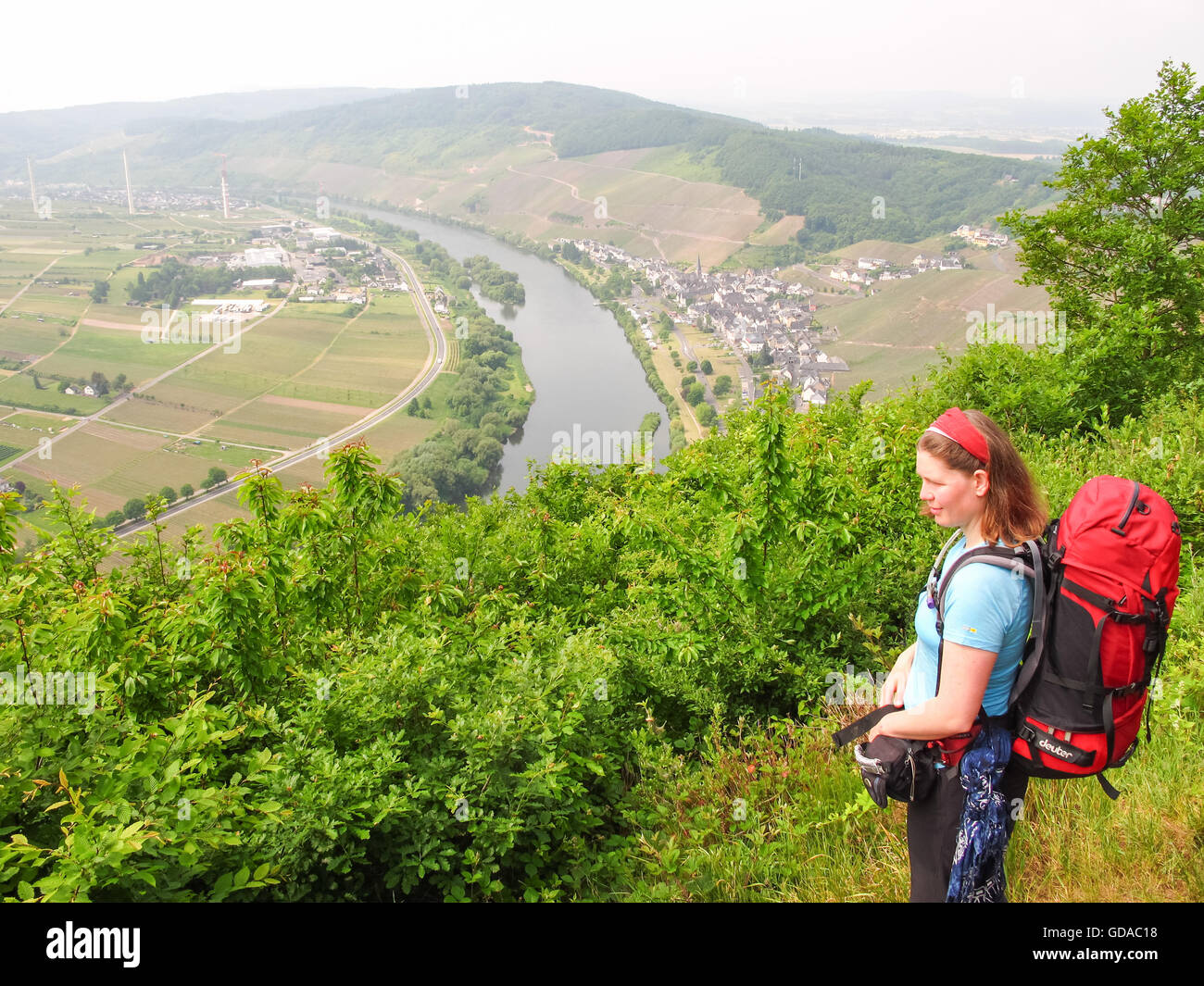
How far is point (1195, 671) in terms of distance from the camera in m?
3.73

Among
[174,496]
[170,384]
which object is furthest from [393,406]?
[170,384]

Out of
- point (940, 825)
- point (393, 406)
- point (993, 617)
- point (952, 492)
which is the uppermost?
point (952, 492)

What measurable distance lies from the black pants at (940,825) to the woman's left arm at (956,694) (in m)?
0.20

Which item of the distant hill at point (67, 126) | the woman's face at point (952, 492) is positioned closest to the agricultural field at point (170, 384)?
A: the woman's face at point (952, 492)

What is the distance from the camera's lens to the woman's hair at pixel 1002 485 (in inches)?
73.2

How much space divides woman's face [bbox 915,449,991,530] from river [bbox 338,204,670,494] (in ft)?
57.7

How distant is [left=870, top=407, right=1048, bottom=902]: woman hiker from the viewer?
1775mm

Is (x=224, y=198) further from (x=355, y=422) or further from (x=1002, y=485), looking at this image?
(x=1002, y=485)

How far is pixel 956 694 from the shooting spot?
1.80 metres

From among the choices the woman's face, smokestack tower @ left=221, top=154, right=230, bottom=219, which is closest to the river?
the woman's face

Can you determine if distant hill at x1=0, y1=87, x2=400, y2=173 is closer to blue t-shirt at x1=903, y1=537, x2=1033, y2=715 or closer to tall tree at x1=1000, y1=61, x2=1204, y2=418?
tall tree at x1=1000, y1=61, x2=1204, y2=418

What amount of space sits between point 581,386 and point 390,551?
40.3 m

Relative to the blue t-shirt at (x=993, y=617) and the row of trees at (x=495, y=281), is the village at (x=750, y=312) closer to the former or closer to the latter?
the row of trees at (x=495, y=281)

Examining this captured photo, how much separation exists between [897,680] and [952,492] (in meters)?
0.63
